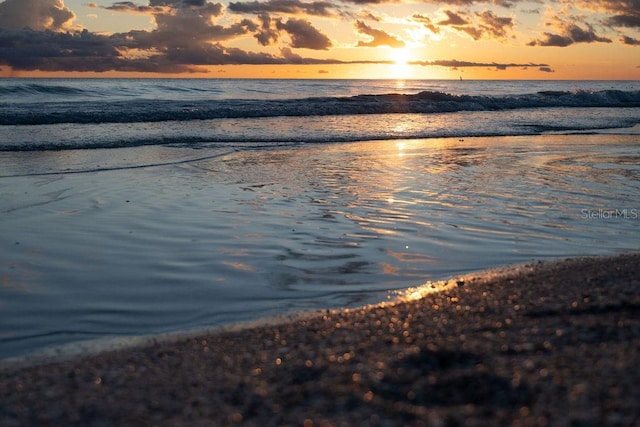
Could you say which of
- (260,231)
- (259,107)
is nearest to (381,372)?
(260,231)

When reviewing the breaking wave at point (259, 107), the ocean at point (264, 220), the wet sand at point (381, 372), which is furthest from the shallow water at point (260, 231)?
the breaking wave at point (259, 107)

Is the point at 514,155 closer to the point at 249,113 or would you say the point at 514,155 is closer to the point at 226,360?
the point at 226,360

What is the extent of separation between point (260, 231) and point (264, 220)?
61cm

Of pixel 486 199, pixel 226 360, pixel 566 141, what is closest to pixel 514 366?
pixel 226 360

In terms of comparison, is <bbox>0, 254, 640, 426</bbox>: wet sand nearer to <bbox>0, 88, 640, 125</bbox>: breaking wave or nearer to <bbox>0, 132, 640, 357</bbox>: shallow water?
<bbox>0, 132, 640, 357</bbox>: shallow water

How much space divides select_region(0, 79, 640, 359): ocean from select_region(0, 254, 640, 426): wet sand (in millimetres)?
699

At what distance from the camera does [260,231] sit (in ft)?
24.5

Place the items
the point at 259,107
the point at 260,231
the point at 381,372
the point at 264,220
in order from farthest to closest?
the point at 259,107 < the point at 264,220 < the point at 260,231 < the point at 381,372

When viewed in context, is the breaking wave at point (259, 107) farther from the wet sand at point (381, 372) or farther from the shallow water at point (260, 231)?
the wet sand at point (381, 372)

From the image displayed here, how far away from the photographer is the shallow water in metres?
5.22

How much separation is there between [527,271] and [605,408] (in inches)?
118

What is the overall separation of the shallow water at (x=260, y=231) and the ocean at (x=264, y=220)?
0.03 metres

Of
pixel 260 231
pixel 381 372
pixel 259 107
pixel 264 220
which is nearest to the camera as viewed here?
pixel 381 372

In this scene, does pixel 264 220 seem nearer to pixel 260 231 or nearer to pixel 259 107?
pixel 260 231
